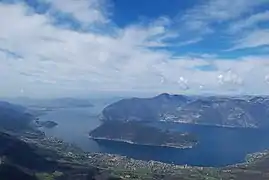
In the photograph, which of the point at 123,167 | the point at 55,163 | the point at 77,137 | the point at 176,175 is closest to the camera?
the point at 55,163

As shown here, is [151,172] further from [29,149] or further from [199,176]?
[29,149]

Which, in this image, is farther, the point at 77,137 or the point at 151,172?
the point at 77,137

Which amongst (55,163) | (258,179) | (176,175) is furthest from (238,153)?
(55,163)

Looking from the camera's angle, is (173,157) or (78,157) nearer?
(78,157)

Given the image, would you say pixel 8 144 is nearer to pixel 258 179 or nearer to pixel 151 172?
pixel 151 172

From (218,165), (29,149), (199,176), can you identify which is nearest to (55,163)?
(29,149)

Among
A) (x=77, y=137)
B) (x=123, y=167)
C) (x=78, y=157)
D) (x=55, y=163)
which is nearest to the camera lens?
(x=55, y=163)

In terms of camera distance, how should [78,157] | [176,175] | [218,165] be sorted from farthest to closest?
[218,165] < [78,157] < [176,175]

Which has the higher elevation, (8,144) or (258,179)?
(8,144)

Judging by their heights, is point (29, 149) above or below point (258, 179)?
above
